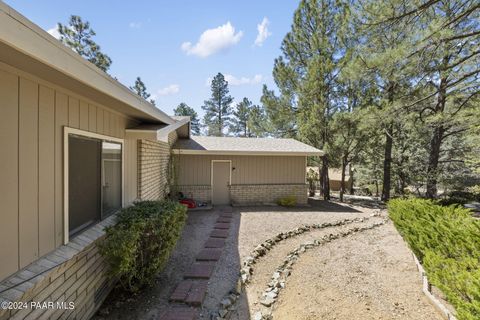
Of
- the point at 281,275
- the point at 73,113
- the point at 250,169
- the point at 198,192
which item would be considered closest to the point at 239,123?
the point at 250,169

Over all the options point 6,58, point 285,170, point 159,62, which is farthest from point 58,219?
point 159,62

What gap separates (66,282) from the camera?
2762 millimetres

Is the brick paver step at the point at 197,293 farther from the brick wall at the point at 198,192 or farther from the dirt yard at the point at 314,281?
the brick wall at the point at 198,192

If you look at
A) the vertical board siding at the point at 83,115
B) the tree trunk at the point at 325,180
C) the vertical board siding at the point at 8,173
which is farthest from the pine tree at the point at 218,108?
the vertical board siding at the point at 8,173

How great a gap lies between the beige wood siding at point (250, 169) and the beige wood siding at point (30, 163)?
7.84 meters

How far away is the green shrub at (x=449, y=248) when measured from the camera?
254 centimetres

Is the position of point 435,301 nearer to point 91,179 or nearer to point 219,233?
point 219,233

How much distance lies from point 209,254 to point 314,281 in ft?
7.28

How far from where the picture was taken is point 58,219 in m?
2.88

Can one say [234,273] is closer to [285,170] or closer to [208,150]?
[208,150]

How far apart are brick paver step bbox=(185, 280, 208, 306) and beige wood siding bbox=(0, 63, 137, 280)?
6.21ft

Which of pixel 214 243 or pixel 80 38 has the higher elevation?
pixel 80 38

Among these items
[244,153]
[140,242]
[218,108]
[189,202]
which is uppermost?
[218,108]

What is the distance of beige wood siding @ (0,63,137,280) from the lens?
2152 mm
